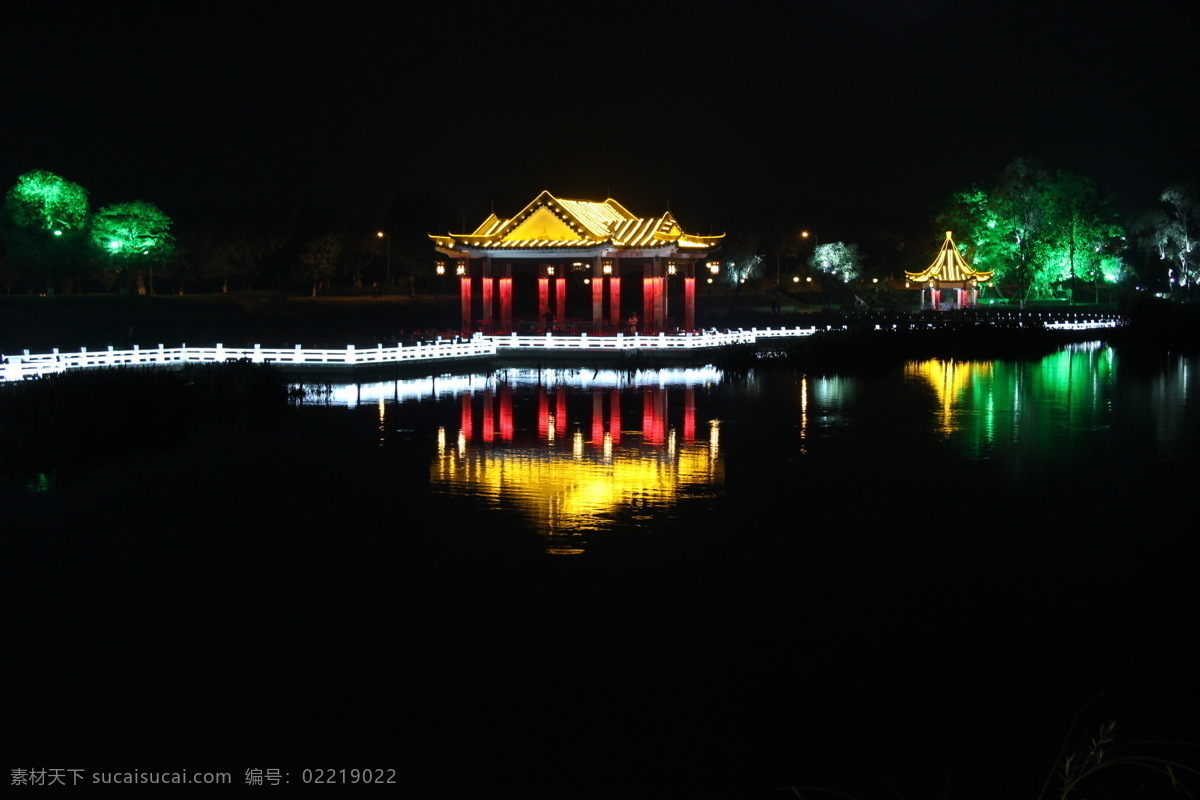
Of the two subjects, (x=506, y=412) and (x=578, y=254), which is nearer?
(x=506, y=412)

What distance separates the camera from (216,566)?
1485cm

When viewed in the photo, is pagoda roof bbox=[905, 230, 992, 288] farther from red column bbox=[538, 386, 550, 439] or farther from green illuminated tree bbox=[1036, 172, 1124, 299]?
red column bbox=[538, 386, 550, 439]

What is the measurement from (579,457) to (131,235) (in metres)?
52.4

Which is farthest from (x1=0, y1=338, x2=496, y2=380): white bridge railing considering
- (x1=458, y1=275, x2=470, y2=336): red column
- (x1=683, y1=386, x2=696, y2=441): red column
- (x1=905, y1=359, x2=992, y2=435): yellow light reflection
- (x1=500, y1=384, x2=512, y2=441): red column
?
(x1=905, y1=359, x2=992, y2=435): yellow light reflection

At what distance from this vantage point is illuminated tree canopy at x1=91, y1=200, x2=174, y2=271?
222 feet

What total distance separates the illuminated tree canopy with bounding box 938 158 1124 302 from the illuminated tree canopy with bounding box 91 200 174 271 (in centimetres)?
4957

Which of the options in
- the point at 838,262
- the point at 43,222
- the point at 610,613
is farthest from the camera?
the point at 838,262

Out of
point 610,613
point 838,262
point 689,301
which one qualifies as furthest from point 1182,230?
point 610,613

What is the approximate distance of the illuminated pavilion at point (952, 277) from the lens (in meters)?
78.8

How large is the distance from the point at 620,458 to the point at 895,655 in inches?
474

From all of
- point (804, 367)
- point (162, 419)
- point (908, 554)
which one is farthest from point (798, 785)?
point (804, 367)

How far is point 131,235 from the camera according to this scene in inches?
2682

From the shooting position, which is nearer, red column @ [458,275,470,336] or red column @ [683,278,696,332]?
red column @ [458,275,470,336]

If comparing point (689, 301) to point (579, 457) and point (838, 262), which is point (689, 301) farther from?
point (838, 262)
